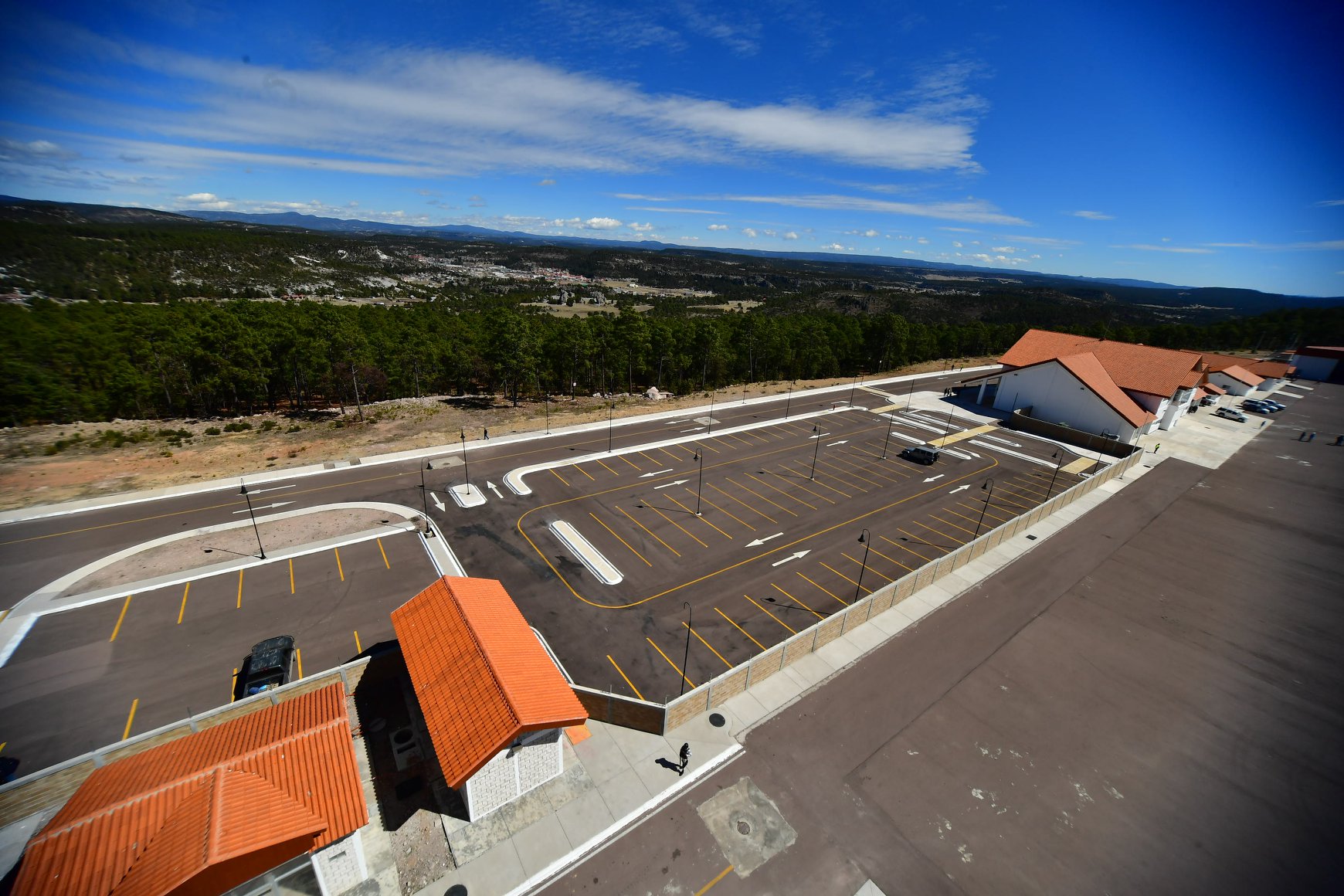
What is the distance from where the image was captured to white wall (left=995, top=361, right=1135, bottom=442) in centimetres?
5262

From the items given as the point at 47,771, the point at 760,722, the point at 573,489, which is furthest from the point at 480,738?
the point at 573,489

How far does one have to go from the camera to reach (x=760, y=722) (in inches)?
753

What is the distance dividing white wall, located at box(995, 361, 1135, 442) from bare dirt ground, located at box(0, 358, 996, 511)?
40019mm

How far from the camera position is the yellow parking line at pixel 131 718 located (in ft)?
59.8

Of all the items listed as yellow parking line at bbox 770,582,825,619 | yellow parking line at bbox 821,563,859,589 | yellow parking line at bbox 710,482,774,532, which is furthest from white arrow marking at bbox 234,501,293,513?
yellow parking line at bbox 821,563,859,589

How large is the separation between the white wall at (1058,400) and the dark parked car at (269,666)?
7088 cm

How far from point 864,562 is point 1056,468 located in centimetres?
2895

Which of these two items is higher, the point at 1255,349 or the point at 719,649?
the point at 1255,349

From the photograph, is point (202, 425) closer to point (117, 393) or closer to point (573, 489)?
point (117, 393)

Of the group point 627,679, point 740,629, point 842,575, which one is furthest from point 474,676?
point 842,575

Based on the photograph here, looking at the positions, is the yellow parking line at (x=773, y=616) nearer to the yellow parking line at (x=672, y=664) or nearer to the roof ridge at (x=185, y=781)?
the yellow parking line at (x=672, y=664)

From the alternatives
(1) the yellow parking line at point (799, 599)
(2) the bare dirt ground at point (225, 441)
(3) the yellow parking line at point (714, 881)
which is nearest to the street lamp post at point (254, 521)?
(2) the bare dirt ground at point (225, 441)

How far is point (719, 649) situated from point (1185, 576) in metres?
30.2

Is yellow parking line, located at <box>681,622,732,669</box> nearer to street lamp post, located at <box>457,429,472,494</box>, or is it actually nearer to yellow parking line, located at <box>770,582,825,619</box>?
yellow parking line, located at <box>770,582,825,619</box>
